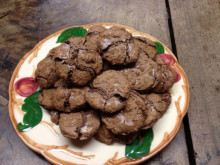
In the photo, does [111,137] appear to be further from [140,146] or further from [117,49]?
[117,49]

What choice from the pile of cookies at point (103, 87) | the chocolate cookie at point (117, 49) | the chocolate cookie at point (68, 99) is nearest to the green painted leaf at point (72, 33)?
the pile of cookies at point (103, 87)

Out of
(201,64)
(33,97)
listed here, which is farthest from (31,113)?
(201,64)

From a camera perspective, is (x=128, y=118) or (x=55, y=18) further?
(x=55, y=18)

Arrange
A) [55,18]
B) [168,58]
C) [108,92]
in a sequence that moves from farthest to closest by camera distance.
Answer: [55,18] < [168,58] < [108,92]

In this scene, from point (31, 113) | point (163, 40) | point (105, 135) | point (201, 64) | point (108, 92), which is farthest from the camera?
point (163, 40)

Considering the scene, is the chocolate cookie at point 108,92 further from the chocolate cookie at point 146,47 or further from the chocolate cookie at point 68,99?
the chocolate cookie at point 146,47

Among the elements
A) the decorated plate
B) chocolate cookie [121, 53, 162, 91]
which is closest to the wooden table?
the decorated plate

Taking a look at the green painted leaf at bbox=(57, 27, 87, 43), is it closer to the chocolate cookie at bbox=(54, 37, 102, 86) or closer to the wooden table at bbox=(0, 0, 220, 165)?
the wooden table at bbox=(0, 0, 220, 165)
